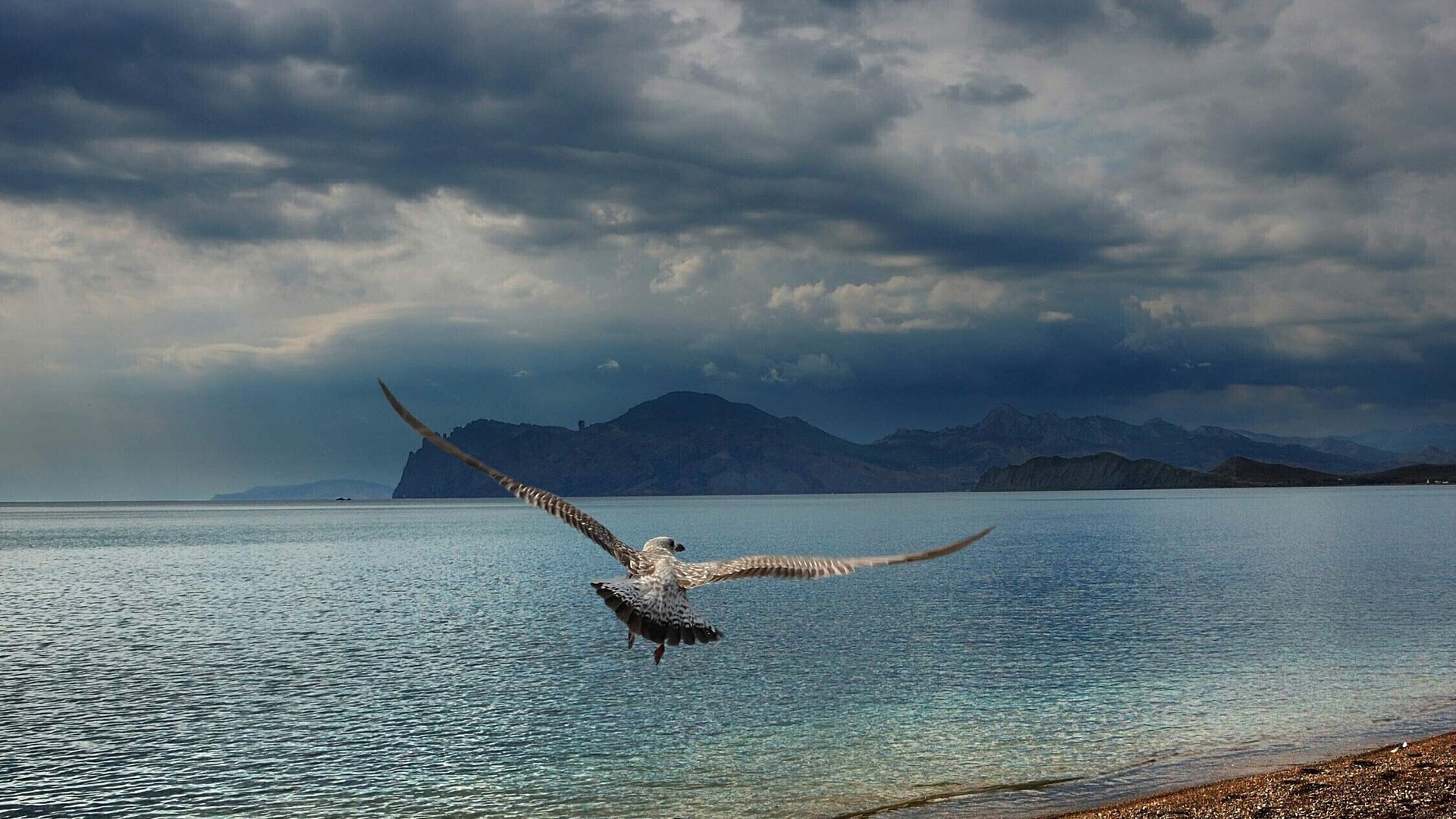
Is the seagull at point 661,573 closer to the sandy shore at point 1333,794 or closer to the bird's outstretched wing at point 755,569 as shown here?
the bird's outstretched wing at point 755,569

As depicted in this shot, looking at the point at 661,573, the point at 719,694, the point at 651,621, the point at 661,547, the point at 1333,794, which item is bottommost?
the point at 719,694

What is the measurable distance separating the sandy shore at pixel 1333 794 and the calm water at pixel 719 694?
9.90 feet

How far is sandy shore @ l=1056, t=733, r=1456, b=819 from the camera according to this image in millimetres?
21484

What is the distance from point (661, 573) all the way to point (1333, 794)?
56.4 ft

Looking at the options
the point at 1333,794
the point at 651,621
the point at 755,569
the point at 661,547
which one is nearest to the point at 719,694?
the point at 1333,794

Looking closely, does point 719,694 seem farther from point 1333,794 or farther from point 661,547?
point 661,547

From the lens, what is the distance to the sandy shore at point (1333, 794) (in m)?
21.5

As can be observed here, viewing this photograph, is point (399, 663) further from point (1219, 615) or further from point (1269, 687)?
point (1219, 615)

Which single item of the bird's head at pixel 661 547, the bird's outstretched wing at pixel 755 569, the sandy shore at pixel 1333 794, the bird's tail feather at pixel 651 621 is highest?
the bird's head at pixel 661 547

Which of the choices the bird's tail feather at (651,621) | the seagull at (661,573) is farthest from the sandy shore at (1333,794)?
the bird's tail feather at (651,621)

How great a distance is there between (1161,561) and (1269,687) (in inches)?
2767

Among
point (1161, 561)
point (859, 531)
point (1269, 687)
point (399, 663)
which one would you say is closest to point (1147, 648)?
point (1269, 687)

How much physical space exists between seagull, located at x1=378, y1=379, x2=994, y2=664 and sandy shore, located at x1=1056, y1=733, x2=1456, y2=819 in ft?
42.6

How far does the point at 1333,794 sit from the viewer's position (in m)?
23.1
